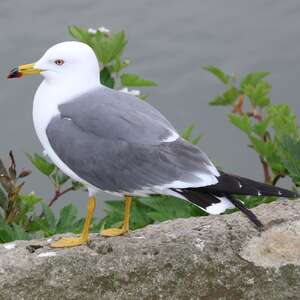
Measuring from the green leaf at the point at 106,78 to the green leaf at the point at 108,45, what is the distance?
0.07 m

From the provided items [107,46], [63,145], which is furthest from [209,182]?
[107,46]

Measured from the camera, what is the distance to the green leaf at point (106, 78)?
4723 mm

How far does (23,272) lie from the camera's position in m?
3.62

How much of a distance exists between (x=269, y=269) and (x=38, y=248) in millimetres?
981

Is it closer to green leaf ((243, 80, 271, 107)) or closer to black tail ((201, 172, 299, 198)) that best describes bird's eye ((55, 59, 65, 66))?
black tail ((201, 172, 299, 198))

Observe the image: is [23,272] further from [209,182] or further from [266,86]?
[266,86]

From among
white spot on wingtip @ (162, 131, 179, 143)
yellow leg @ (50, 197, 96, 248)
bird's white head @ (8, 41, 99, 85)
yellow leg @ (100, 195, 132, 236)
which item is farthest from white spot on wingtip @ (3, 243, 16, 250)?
white spot on wingtip @ (162, 131, 179, 143)

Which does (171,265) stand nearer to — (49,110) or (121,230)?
(121,230)

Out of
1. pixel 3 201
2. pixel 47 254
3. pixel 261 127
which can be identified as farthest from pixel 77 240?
pixel 261 127

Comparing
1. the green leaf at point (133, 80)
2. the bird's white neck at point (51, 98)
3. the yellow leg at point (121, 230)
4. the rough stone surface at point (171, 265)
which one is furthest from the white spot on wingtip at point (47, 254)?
the green leaf at point (133, 80)

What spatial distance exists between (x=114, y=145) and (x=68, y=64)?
1.48 ft

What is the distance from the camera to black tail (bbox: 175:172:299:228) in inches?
136

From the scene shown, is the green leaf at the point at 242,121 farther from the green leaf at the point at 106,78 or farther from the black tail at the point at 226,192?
the black tail at the point at 226,192

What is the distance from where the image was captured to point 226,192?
11.4 feet
